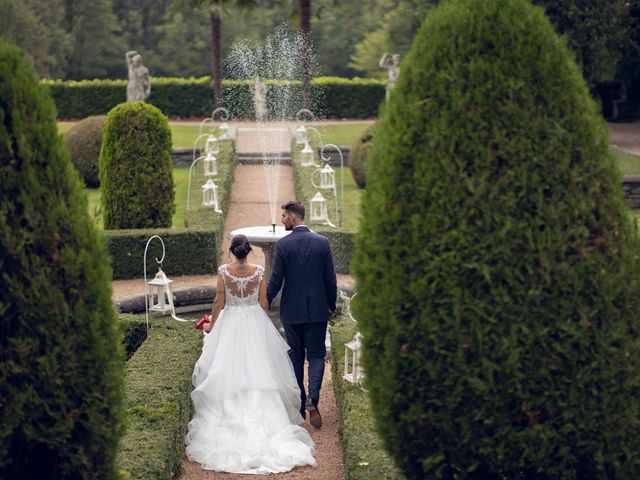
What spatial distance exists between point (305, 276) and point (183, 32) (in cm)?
4127

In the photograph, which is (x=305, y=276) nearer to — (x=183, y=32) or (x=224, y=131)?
(x=224, y=131)

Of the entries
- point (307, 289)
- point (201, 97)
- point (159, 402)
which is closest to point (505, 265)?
point (159, 402)

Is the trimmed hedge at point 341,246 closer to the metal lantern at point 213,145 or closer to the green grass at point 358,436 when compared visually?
the green grass at point 358,436

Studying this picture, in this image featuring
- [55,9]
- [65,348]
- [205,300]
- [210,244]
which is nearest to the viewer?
[65,348]

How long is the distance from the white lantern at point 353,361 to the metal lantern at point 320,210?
7.18m

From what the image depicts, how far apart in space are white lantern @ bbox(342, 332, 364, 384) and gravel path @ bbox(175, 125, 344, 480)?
388mm

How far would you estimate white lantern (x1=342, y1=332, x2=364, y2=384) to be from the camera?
7.47 m

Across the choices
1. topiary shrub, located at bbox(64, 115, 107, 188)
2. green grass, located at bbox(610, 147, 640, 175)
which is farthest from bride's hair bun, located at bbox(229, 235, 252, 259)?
green grass, located at bbox(610, 147, 640, 175)

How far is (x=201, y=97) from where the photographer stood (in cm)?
3756

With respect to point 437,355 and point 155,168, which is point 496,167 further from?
point 155,168

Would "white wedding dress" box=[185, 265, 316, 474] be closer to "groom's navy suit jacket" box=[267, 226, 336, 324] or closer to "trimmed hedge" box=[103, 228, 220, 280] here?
"groom's navy suit jacket" box=[267, 226, 336, 324]

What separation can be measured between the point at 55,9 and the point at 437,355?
1656 inches

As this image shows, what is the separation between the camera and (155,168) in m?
14.2

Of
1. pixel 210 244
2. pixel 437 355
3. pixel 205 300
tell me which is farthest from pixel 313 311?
pixel 210 244
